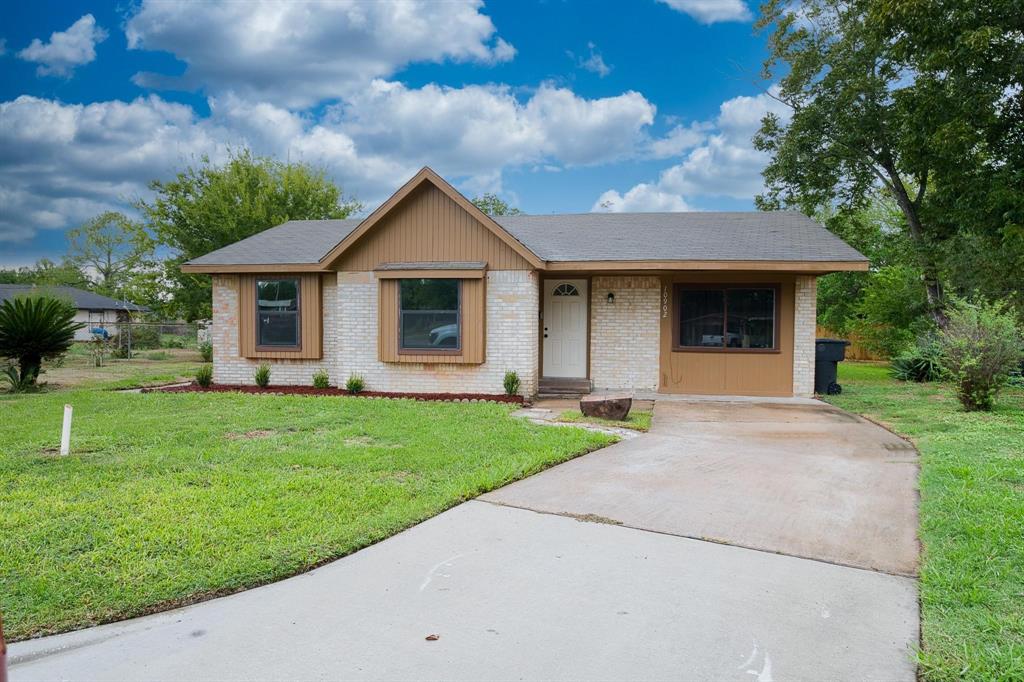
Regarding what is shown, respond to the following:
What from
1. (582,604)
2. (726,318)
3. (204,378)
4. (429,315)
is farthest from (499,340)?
(582,604)

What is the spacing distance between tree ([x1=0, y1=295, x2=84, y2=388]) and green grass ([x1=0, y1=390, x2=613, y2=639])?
3.60 metres

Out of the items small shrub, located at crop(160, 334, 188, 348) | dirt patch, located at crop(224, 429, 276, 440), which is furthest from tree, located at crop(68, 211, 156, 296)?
dirt patch, located at crop(224, 429, 276, 440)

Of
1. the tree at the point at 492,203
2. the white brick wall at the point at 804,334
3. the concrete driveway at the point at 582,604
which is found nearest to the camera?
the concrete driveway at the point at 582,604

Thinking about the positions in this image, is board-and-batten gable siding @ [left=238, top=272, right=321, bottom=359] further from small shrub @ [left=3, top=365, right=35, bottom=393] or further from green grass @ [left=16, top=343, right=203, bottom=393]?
small shrub @ [left=3, top=365, right=35, bottom=393]

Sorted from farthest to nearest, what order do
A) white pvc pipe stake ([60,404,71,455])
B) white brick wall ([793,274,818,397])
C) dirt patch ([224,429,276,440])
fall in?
white brick wall ([793,274,818,397]), dirt patch ([224,429,276,440]), white pvc pipe stake ([60,404,71,455])

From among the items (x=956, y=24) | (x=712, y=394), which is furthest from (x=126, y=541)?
(x=956, y=24)

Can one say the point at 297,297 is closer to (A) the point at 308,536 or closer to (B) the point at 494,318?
(B) the point at 494,318

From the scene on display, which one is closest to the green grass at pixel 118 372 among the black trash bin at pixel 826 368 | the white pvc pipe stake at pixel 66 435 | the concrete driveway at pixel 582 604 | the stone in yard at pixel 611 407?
the white pvc pipe stake at pixel 66 435

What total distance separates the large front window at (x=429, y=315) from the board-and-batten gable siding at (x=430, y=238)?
1.83 ft

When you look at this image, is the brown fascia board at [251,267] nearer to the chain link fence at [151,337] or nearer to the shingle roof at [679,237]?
the shingle roof at [679,237]

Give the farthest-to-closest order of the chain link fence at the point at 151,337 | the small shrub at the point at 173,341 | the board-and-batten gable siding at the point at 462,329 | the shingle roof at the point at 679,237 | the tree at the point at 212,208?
1. the small shrub at the point at 173,341
2. the chain link fence at the point at 151,337
3. the tree at the point at 212,208
4. the board-and-batten gable siding at the point at 462,329
5. the shingle roof at the point at 679,237

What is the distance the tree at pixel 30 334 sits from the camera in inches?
523

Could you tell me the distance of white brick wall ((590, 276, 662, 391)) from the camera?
524 inches

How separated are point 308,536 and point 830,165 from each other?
1857 cm
